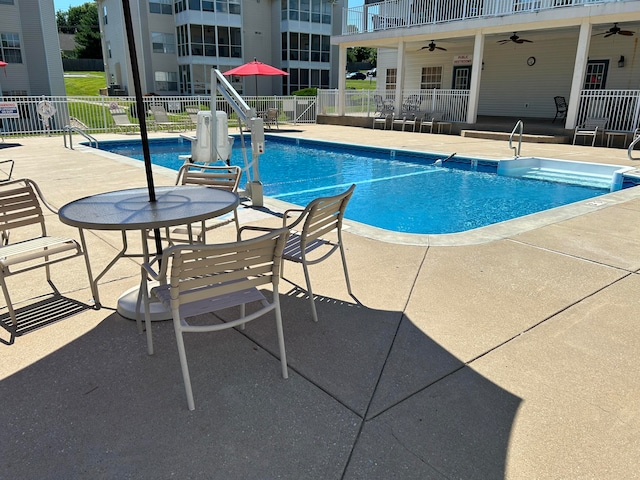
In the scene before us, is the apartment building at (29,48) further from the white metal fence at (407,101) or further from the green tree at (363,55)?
the green tree at (363,55)

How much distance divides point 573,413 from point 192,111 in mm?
17568

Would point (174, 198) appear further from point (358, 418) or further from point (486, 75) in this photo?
point (486, 75)

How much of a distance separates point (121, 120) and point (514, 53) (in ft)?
49.1

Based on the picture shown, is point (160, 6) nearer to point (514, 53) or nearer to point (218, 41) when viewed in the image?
point (218, 41)

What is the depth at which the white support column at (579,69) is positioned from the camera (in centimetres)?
1304

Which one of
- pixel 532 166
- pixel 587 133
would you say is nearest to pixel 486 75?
pixel 587 133

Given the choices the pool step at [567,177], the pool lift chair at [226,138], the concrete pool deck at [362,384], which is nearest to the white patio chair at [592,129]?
the pool step at [567,177]

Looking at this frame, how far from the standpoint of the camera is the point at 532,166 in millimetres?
10602

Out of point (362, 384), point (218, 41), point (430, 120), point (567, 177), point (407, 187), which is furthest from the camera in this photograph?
point (218, 41)

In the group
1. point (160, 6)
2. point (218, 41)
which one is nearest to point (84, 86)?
point (160, 6)

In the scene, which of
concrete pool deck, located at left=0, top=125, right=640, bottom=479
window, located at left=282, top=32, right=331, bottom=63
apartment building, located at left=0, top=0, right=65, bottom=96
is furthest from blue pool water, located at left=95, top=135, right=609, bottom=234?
window, located at left=282, top=32, right=331, bottom=63

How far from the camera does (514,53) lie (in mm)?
18078

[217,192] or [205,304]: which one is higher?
[217,192]

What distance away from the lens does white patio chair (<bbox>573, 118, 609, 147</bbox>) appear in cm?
1296
